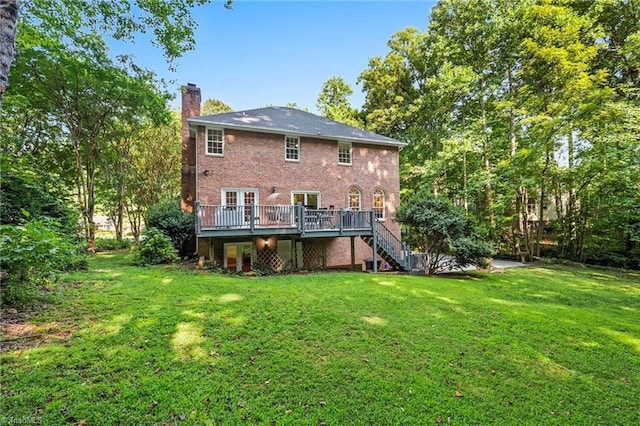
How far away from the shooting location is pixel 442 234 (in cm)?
1161

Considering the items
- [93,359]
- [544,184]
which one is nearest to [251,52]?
[93,359]

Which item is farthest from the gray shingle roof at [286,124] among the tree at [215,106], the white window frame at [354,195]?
the tree at [215,106]

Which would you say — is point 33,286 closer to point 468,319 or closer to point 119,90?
point 468,319

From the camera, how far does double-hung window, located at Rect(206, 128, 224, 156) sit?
12.7 m

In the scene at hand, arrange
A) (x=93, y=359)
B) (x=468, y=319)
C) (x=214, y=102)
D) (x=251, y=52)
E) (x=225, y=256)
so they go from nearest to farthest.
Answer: (x=93, y=359) → (x=468, y=319) → (x=225, y=256) → (x=251, y=52) → (x=214, y=102)

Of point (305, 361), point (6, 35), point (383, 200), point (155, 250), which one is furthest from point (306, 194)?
point (6, 35)

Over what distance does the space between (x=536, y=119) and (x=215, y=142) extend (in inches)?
696

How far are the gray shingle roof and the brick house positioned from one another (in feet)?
0.19

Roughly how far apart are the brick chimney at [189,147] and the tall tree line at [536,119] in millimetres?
15579

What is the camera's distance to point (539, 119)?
16.1 m

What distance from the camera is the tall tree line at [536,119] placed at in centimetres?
1488

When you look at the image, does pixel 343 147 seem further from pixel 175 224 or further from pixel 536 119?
pixel 536 119

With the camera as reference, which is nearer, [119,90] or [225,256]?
[225,256]

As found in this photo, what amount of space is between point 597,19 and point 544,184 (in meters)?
10.2
